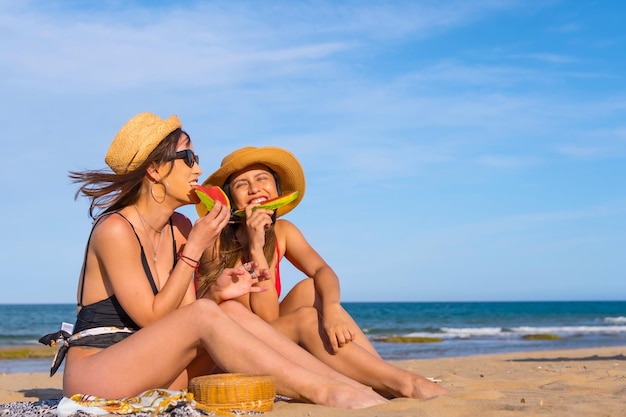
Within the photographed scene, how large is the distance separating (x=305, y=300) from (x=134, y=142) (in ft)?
5.43

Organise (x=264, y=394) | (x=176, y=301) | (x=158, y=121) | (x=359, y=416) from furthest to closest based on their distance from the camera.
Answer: (x=158, y=121) → (x=176, y=301) → (x=264, y=394) → (x=359, y=416)

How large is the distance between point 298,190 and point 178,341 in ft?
7.09

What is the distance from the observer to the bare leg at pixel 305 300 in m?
4.93

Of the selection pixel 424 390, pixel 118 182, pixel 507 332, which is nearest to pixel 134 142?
pixel 118 182

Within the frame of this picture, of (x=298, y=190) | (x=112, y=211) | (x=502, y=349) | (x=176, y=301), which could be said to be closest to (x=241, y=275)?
(x=176, y=301)

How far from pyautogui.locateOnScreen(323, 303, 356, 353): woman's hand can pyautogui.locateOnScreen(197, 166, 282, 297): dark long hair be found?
0.80m

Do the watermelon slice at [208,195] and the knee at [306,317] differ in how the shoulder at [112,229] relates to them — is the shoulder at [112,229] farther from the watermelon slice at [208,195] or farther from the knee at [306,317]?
the knee at [306,317]

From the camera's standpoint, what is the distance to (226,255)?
5.32 m

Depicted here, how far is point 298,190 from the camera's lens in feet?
19.3

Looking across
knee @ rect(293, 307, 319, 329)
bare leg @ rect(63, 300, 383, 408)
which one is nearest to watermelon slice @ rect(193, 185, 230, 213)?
bare leg @ rect(63, 300, 383, 408)

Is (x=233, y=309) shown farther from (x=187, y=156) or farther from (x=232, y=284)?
(x=187, y=156)

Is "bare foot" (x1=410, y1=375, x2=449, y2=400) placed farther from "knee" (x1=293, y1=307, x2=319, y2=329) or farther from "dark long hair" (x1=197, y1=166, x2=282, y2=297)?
"dark long hair" (x1=197, y1=166, x2=282, y2=297)

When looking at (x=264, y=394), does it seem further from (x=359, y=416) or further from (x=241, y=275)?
(x=241, y=275)

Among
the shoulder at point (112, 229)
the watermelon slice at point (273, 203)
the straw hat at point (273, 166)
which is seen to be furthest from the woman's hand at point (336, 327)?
the shoulder at point (112, 229)
